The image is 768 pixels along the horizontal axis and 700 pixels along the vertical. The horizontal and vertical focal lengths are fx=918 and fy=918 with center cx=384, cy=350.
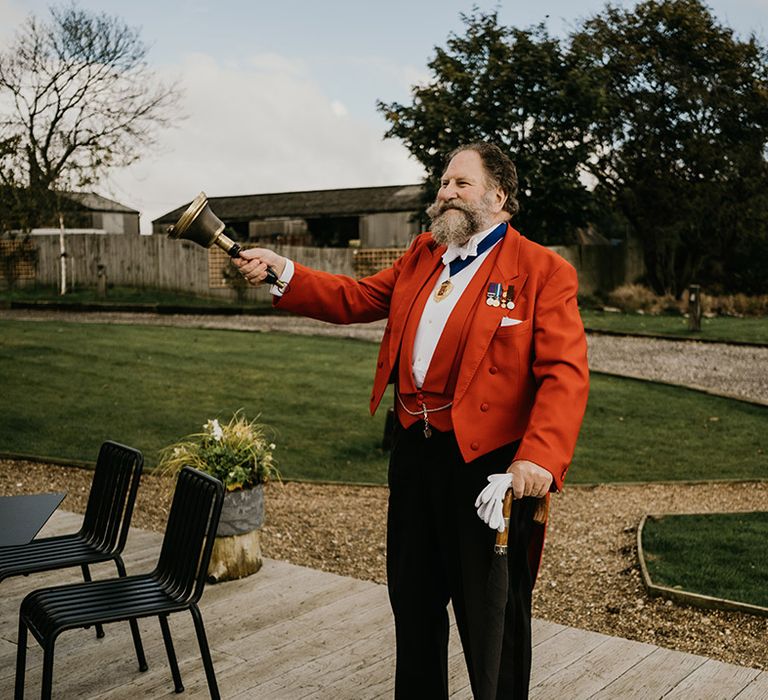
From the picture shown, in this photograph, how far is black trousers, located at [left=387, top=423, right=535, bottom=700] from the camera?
2.86 metres

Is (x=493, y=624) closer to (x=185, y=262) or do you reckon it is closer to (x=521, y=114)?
(x=521, y=114)

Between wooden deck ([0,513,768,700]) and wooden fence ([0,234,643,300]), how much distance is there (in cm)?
2015

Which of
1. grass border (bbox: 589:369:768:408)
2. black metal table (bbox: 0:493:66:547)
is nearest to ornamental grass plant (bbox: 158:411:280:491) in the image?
black metal table (bbox: 0:493:66:547)

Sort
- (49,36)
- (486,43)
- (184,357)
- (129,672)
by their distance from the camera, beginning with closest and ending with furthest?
(129,672), (184,357), (486,43), (49,36)

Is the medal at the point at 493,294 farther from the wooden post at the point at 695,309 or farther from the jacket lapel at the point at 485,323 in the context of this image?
the wooden post at the point at 695,309

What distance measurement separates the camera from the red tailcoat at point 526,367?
2703 millimetres

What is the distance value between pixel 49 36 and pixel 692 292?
1686cm

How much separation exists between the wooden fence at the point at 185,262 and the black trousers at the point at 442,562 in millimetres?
21568

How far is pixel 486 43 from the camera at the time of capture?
1967 centimetres

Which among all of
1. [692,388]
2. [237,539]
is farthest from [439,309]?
[692,388]

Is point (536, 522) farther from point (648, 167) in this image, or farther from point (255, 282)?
point (648, 167)

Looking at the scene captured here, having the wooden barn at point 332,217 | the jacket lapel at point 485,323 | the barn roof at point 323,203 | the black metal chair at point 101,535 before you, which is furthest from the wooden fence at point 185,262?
the jacket lapel at point 485,323

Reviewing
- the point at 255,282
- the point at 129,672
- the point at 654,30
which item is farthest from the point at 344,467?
the point at 654,30

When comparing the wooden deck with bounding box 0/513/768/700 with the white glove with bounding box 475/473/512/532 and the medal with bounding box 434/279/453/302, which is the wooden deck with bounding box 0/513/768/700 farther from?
the medal with bounding box 434/279/453/302
